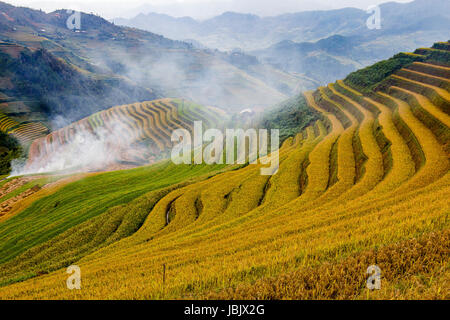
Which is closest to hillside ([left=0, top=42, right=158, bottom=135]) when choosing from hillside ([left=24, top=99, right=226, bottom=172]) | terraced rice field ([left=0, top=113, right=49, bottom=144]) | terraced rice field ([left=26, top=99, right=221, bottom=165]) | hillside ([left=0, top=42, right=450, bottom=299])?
terraced rice field ([left=0, top=113, right=49, bottom=144])

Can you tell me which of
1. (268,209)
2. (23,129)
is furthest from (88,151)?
(268,209)

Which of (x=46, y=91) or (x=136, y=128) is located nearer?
(x=136, y=128)

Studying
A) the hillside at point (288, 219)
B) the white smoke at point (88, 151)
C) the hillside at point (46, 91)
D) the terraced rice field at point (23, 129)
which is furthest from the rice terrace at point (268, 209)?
the hillside at point (46, 91)

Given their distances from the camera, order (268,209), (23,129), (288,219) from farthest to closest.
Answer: (23,129)
(268,209)
(288,219)

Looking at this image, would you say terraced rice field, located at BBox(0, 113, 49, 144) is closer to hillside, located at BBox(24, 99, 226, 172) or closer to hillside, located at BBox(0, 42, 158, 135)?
hillside, located at BBox(0, 42, 158, 135)

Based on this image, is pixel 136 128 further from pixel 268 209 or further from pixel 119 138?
pixel 268 209
